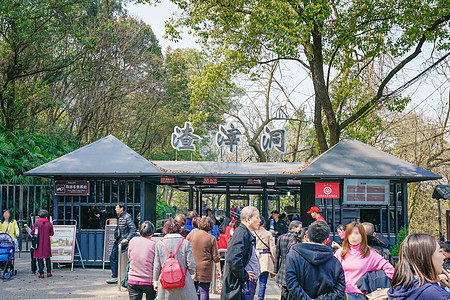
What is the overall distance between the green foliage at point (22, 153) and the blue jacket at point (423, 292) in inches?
689

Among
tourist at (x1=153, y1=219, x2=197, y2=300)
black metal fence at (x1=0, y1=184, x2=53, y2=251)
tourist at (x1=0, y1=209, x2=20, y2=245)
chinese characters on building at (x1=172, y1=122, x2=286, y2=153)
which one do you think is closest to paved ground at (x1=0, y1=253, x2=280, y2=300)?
tourist at (x1=0, y1=209, x2=20, y2=245)

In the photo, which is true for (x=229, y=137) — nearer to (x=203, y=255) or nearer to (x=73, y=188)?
(x=73, y=188)

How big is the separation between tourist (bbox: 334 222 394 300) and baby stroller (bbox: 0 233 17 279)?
28.5ft

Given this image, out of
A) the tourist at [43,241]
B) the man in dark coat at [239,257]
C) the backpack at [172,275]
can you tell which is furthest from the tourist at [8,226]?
the man in dark coat at [239,257]

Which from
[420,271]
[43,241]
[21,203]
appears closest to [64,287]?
[43,241]

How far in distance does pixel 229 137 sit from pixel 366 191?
249 inches

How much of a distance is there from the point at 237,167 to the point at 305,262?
11.3m

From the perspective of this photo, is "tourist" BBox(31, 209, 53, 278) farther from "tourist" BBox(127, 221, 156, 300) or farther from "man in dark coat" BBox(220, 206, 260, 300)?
"man in dark coat" BBox(220, 206, 260, 300)

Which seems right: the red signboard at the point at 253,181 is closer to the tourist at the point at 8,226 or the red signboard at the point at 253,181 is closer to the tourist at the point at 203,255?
the tourist at the point at 8,226

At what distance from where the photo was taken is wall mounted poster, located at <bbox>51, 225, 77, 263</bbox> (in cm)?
1255

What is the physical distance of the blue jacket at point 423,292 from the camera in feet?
9.37

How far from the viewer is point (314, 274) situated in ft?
13.9

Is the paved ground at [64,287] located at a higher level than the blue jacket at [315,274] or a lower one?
lower

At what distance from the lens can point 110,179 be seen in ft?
45.5
